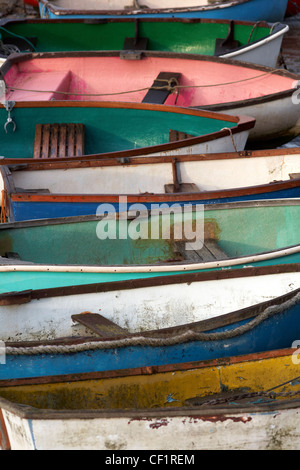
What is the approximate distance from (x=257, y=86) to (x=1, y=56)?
12.5 feet

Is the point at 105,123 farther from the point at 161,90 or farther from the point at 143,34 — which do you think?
the point at 143,34

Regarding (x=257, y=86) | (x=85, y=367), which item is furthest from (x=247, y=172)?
(x=85, y=367)

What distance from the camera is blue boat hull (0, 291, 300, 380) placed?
14.7 ft

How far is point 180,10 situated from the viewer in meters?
11.2

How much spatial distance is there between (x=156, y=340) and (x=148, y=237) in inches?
73.7

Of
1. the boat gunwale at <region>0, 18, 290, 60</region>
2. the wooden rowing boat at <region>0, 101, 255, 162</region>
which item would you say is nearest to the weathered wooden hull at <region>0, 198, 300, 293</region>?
the wooden rowing boat at <region>0, 101, 255, 162</region>

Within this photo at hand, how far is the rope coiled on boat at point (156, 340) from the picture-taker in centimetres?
441

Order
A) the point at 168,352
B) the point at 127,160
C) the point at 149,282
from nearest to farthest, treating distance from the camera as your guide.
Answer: the point at 168,352
the point at 149,282
the point at 127,160

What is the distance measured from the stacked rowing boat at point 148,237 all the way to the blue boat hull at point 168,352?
0.01 meters

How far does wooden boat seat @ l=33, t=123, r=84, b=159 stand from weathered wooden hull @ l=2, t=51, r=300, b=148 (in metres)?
0.60

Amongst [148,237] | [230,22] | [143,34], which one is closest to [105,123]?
[148,237]

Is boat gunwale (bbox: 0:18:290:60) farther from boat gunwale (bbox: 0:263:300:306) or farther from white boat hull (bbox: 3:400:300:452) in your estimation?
white boat hull (bbox: 3:400:300:452)

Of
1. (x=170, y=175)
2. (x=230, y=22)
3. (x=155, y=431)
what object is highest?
(x=230, y=22)

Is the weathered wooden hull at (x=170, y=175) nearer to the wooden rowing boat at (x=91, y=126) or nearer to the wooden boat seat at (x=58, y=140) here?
the wooden rowing boat at (x=91, y=126)
